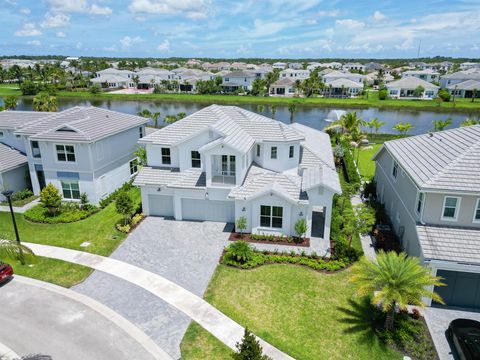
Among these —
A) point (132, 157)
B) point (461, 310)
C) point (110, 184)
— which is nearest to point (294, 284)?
point (461, 310)

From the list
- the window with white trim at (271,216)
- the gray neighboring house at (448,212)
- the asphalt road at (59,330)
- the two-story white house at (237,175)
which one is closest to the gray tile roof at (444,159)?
the gray neighboring house at (448,212)

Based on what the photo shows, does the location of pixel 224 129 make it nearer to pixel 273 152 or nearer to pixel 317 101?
pixel 273 152

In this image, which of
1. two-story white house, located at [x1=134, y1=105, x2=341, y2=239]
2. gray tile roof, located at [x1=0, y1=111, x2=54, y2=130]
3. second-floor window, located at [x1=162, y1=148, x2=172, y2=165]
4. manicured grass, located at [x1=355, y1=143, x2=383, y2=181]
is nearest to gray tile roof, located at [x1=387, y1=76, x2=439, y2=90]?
manicured grass, located at [x1=355, y1=143, x2=383, y2=181]

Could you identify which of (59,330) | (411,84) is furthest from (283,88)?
(59,330)

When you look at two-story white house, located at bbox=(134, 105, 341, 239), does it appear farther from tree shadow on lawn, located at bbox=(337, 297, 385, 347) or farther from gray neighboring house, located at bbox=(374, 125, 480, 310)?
tree shadow on lawn, located at bbox=(337, 297, 385, 347)

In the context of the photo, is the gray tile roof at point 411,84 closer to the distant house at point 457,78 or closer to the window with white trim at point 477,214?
the distant house at point 457,78

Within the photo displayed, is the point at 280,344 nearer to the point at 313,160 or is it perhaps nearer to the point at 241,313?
the point at 241,313
